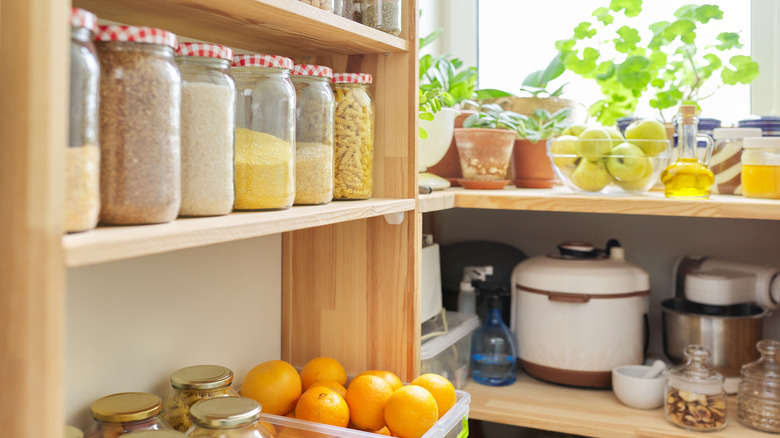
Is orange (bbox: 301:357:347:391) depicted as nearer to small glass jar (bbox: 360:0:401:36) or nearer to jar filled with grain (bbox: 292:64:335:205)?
jar filled with grain (bbox: 292:64:335:205)

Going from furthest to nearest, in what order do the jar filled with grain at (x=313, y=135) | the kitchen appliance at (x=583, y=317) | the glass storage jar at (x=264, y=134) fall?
the kitchen appliance at (x=583, y=317) < the jar filled with grain at (x=313, y=135) < the glass storage jar at (x=264, y=134)

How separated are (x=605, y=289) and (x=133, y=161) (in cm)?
117

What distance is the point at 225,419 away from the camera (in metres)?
0.79

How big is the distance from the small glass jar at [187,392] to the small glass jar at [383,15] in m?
0.58

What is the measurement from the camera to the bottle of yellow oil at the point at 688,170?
4.49 feet

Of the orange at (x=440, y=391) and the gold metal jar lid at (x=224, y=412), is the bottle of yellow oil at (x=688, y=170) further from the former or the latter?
the gold metal jar lid at (x=224, y=412)

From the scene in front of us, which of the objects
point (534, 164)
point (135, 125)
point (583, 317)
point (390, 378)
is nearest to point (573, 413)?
point (583, 317)

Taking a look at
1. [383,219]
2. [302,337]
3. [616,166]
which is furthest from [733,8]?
[302,337]

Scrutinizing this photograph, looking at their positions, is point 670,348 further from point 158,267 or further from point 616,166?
point 158,267

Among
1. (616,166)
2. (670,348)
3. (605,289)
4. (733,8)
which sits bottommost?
(670,348)

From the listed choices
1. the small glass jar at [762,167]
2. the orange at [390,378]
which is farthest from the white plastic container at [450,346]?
the small glass jar at [762,167]

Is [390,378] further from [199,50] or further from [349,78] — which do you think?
[199,50]

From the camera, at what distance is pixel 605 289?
152cm

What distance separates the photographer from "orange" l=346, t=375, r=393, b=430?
1.04m
